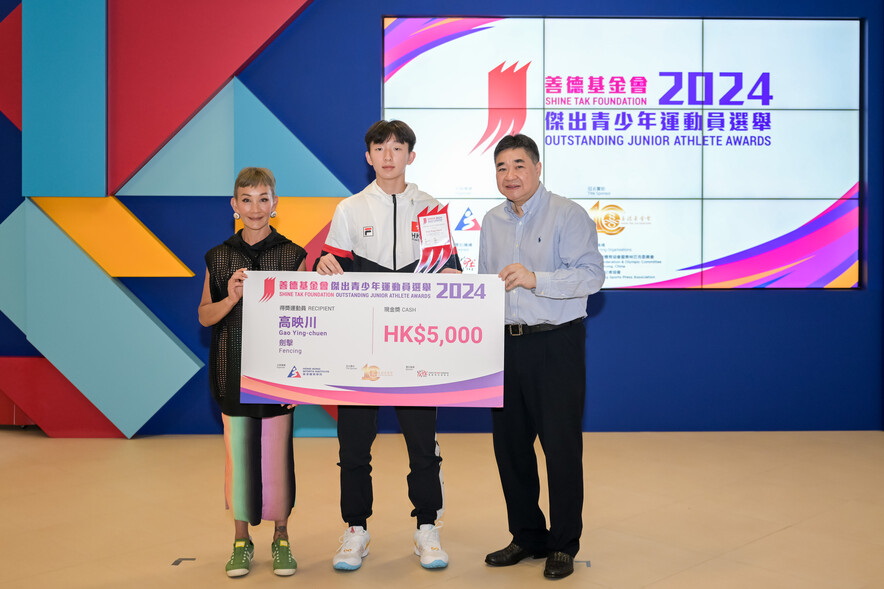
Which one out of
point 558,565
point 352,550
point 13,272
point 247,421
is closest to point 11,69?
point 13,272

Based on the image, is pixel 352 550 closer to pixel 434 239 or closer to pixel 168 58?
pixel 434 239

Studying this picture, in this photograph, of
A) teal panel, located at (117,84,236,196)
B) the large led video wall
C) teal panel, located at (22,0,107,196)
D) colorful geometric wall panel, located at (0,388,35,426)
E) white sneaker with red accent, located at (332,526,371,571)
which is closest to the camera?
white sneaker with red accent, located at (332,526,371,571)

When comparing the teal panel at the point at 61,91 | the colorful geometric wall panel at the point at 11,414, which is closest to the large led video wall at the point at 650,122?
the teal panel at the point at 61,91

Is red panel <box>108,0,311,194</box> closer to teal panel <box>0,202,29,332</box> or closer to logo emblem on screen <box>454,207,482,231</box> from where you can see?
teal panel <box>0,202,29,332</box>

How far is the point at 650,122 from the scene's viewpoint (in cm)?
510

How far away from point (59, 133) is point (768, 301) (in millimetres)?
4781

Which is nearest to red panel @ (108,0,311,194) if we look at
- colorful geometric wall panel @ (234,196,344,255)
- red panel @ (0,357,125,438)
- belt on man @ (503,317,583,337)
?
colorful geometric wall panel @ (234,196,344,255)

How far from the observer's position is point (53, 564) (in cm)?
277

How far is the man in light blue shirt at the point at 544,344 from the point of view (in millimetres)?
2627

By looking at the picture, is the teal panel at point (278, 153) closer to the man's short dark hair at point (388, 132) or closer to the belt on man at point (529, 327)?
the man's short dark hair at point (388, 132)

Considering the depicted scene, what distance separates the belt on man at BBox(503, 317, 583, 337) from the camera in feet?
8.66

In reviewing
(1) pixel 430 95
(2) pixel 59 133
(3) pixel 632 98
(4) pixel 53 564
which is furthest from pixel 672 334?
(2) pixel 59 133

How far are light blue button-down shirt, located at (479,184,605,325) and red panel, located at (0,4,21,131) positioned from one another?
3.97 metres

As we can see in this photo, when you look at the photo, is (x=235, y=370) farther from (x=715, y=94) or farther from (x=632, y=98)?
(x=715, y=94)
